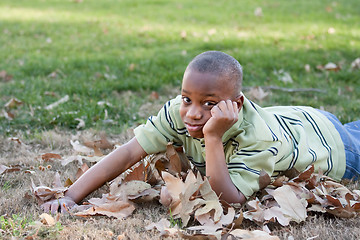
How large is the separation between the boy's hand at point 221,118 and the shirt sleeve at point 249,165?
8.8 inches

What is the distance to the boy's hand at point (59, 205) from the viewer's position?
2688mm

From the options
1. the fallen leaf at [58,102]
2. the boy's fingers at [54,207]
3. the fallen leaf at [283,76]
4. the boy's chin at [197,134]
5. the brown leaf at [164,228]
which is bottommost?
the fallen leaf at [58,102]

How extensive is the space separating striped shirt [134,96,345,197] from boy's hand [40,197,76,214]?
1.83 ft

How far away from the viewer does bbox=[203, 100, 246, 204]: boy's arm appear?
254 cm

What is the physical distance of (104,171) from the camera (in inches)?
115

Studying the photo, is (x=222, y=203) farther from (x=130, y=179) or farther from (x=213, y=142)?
(x=130, y=179)

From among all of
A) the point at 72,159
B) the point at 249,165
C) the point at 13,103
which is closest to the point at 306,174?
the point at 249,165

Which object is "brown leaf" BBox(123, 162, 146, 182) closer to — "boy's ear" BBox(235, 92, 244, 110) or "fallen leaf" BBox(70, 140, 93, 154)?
"boy's ear" BBox(235, 92, 244, 110)

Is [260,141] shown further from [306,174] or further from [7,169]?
[7,169]

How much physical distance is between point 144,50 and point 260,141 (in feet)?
16.3

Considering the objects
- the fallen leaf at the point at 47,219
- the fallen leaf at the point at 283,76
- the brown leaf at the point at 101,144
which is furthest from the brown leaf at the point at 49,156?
the fallen leaf at the point at 283,76

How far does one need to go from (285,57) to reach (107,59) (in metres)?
2.58

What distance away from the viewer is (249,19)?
1021 cm

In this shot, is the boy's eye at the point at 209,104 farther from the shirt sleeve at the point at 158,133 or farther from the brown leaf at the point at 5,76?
the brown leaf at the point at 5,76
